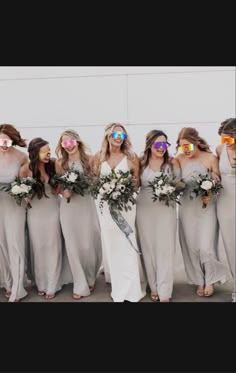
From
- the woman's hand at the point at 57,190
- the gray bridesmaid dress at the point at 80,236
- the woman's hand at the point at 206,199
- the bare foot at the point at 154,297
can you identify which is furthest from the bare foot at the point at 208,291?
the woman's hand at the point at 57,190

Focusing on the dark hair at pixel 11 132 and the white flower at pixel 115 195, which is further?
the dark hair at pixel 11 132

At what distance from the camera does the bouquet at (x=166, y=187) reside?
12.6ft

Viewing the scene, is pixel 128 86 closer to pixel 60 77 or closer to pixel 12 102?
pixel 60 77

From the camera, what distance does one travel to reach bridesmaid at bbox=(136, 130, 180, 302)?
13.5ft

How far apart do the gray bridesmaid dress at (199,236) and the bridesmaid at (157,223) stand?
167 mm

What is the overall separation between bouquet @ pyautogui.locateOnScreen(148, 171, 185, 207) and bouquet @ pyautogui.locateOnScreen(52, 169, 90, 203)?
0.78m

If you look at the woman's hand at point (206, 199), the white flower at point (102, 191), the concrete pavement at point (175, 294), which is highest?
the white flower at point (102, 191)

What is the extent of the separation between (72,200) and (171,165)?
1.27 m

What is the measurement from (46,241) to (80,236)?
422 mm

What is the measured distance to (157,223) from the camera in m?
4.14

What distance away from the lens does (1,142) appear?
4160 mm

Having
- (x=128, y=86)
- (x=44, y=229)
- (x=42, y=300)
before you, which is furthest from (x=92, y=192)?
(x=128, y=86)

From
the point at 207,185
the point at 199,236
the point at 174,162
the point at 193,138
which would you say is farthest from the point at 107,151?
the point at 199,236

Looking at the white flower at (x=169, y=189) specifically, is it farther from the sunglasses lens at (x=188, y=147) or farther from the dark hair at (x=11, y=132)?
the dark hair at (x=11, y=132)
